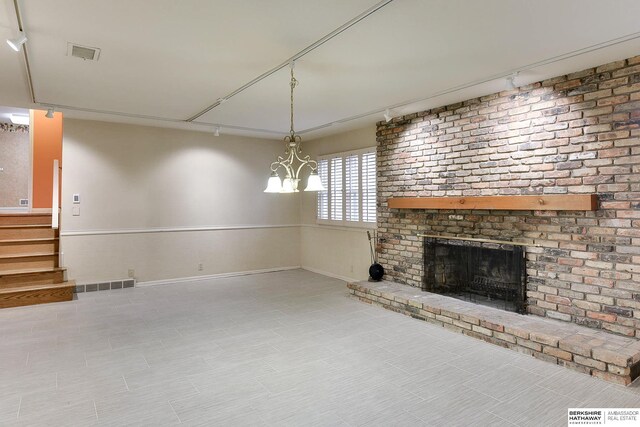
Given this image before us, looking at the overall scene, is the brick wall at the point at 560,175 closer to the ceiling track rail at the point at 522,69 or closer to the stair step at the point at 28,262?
the ceiling track rail at the point at 522,69

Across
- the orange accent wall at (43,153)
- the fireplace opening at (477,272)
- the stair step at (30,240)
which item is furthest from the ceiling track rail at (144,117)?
the fireplace opening at (477,272)

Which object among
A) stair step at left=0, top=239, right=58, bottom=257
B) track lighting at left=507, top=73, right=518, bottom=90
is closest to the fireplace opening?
track lighting at left=507, top=73, right=518, bottom=90

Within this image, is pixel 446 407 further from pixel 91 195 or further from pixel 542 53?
pixel 91 195

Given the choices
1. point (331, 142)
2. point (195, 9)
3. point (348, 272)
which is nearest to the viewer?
point (195, 9)

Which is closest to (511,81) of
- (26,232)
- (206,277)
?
(206,277)

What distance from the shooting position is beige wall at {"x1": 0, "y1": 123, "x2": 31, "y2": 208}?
8.45 metres

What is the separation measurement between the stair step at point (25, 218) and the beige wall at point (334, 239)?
15.3 feet

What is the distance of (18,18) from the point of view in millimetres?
2607

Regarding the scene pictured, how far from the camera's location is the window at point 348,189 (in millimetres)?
6289

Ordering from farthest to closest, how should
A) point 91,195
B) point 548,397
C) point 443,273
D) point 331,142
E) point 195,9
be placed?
1. point 331,142
2. point 91,195
3. point 443,273
4. point 548,397
5. point 195,9

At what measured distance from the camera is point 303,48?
3.17 metres

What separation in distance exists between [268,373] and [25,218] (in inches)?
230

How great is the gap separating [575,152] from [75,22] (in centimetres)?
450

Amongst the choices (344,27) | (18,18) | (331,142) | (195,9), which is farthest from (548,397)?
(331,142)
